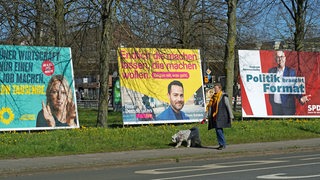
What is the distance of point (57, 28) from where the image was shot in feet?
69.6

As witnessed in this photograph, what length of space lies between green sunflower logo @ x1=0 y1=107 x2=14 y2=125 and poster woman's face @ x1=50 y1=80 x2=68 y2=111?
1.55 metres

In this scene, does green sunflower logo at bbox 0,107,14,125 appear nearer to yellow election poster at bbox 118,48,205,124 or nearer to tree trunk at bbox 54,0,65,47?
tree trunk at bbox 54,0,65,47

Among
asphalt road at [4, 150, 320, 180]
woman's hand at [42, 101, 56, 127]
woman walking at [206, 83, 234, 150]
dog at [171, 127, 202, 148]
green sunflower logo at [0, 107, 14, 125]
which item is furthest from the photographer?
woman's hand at [42, 101, 56, 127]

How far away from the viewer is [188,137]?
16.9 metres

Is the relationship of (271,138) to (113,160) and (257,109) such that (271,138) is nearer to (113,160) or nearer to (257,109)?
(257,109)

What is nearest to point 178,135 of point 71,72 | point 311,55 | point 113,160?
point 113,160

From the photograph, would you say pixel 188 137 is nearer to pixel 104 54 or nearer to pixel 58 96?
pixel 104 54

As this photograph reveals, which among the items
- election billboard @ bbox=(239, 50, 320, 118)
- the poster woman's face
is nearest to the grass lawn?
the poster woman's face

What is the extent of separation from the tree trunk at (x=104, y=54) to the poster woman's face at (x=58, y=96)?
1.42m

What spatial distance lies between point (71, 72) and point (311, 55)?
39.3ft

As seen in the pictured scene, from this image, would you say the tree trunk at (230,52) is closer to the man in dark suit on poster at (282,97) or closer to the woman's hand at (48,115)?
the man in dark suit on poster at (282,97)

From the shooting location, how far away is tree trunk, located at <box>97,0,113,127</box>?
19844mm

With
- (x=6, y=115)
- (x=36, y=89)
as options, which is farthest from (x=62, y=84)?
(x=6, y=115)

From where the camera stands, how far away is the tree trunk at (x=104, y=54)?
65.1 feet
